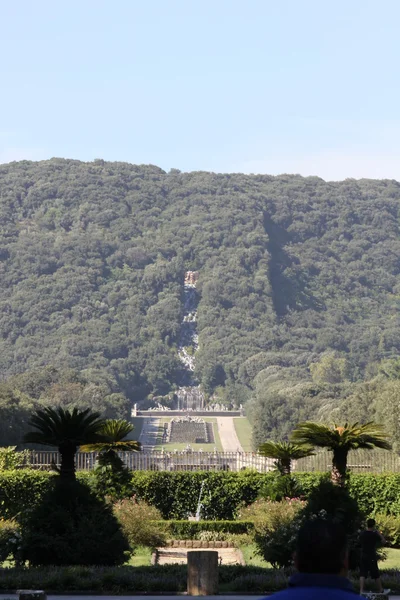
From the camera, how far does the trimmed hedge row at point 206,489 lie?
2778 cm

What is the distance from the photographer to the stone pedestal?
50.3ft

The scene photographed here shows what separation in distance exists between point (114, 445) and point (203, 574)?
10.9 metres

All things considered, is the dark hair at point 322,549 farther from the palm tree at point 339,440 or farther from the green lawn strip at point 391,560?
the palm tree at point 339,440

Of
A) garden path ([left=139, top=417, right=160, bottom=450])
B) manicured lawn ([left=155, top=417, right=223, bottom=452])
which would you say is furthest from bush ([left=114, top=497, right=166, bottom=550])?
garden path ([left=139, top=417, right=160, bottom=450])

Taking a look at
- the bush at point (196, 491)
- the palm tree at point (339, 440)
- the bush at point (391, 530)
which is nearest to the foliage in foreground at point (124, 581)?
the palm tree at point (339, 440)

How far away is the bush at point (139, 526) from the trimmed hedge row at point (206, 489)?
347 centimetres

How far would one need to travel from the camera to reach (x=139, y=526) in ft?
77.4

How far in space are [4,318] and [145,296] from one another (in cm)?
2378

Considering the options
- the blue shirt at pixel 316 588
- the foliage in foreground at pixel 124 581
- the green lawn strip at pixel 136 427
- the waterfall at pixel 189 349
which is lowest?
the foliage in foreground at pixel 124 581

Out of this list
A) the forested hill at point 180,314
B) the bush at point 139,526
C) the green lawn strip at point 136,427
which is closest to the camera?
the bush at point 139,526

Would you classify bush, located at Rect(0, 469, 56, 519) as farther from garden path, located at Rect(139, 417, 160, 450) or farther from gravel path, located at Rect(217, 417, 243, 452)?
garden path, located at Rect(139, 417, 160, 450)

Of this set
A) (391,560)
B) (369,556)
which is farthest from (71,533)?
(391,560)

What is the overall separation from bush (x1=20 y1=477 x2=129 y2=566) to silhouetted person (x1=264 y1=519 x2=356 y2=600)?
14.0 meters

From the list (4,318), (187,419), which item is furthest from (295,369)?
(4,318)
